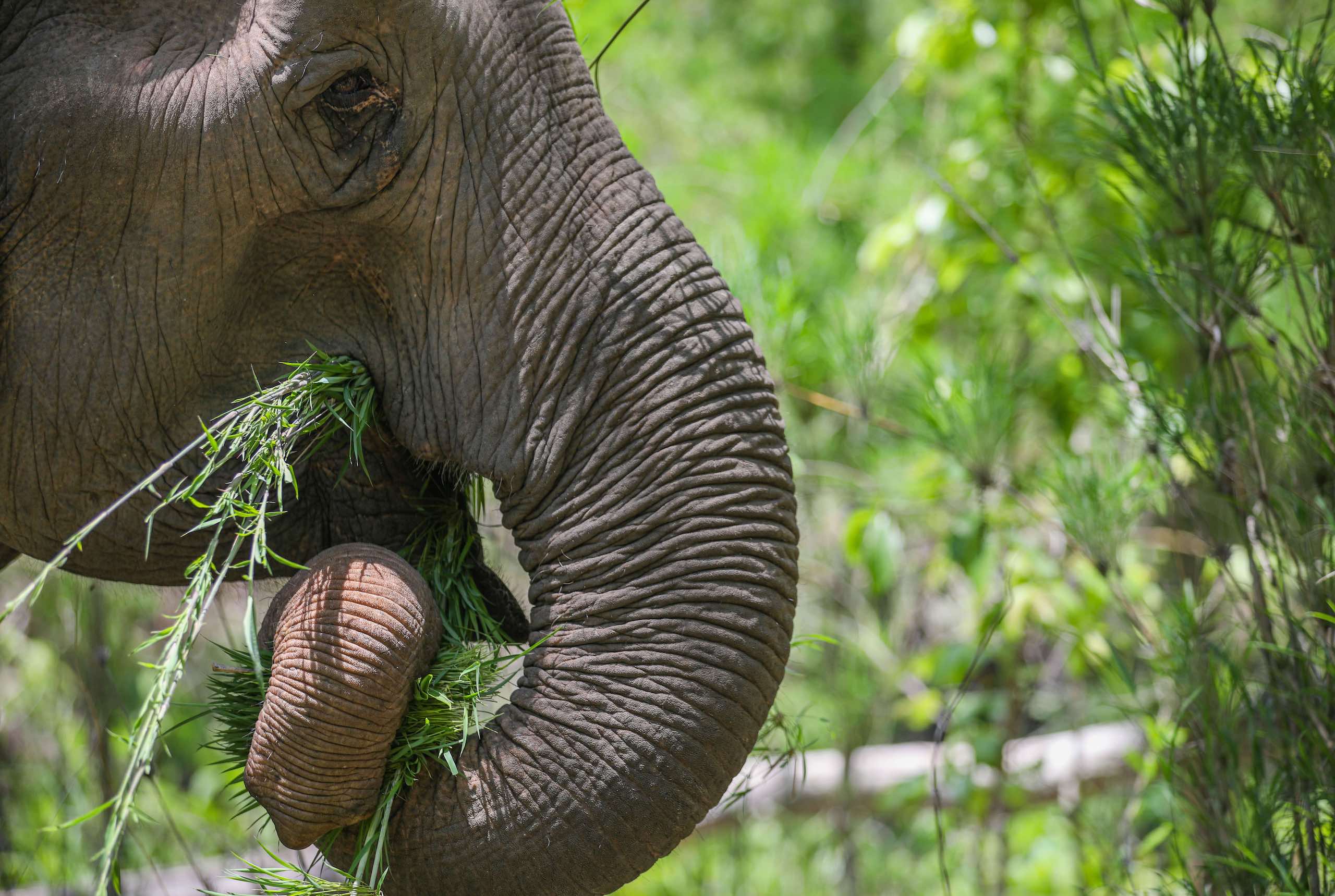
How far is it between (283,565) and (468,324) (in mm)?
440

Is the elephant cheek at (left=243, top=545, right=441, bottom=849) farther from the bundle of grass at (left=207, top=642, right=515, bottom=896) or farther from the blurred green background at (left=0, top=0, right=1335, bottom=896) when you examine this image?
the blurred green background at (left=0, top=0, right=1335, bottom=896)

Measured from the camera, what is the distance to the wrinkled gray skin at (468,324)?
136 cm

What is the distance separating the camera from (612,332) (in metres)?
1.45

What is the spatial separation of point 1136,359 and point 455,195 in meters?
1.19

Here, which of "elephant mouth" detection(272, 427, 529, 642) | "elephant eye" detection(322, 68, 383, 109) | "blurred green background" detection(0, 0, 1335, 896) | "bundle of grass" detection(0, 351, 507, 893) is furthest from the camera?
"blurred green background" detection(0, 0, 1335, 896)

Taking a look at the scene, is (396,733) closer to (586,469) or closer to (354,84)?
(586,469)

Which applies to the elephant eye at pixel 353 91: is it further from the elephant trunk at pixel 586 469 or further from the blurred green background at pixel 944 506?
the blurred green background at pixel 944 506

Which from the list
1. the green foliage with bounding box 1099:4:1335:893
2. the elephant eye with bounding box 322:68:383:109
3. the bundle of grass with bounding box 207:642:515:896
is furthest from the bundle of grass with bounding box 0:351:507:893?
the green foliage with bounding box 1099:4:1335:893

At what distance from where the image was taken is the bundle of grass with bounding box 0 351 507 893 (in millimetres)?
1284

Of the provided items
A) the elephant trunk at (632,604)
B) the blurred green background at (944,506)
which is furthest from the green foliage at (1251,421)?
the elephant trunk at (632,604)

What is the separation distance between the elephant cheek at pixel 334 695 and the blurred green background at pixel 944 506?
63 cm

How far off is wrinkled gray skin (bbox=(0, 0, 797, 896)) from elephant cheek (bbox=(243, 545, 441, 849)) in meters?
0.11

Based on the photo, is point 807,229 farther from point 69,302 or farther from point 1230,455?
point 69,302

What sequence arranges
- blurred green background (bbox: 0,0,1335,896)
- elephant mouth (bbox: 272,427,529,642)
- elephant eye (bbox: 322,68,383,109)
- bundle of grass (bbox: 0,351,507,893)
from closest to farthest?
bundle of grass (bbox: 0,351,507,893), elephant eye (bbox: 322,68,383,109), elephant mouth (bbox: 272,427,529,642), blurred green background (bbox: 0,0,1335,896)
